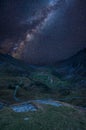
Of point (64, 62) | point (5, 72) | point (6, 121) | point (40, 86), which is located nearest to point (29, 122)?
point (6, 121)

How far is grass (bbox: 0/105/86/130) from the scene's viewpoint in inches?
259

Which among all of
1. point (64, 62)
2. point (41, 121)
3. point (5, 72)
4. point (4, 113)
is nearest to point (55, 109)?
point (41, 121)

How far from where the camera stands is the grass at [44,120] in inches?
259

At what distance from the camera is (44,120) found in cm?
697

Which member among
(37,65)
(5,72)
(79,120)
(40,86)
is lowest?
(79,120)

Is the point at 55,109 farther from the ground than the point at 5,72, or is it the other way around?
the point at 5,72

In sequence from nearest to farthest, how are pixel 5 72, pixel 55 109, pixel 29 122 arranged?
pixel 29 122, pixel 55 109, pixel 5 72

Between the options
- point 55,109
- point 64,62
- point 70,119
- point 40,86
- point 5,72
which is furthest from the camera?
point 64,62

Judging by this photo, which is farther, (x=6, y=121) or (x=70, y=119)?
(x=70, y=119)

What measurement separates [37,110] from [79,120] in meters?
1.52

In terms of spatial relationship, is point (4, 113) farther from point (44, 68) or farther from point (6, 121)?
point (44, 68)

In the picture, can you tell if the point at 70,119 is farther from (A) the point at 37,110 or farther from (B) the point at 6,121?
(B) the point at 6,121

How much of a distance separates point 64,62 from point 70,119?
73.5 metres

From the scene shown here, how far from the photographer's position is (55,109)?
26.7 ft
